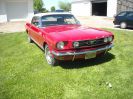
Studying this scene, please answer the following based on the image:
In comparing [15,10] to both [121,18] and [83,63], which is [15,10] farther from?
[83,63]

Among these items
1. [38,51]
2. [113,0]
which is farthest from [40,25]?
[113,0]

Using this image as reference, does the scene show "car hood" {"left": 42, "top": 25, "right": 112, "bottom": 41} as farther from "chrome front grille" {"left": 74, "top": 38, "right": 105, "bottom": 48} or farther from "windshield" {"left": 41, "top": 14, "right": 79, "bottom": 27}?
"windshield" {"left": 41, "top": 14, "right": 79, "bottom": 27}

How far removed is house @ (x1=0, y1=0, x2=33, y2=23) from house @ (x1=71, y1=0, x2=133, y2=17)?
12661 millimetres

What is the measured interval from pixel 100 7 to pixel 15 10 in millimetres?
17253

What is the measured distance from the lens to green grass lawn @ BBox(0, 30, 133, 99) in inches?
194

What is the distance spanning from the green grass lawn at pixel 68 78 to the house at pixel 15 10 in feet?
65.0

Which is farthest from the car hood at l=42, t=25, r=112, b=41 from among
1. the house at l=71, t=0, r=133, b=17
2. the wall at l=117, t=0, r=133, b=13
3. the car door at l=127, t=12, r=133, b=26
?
the wall at l=117, t=0, r=133, b=13

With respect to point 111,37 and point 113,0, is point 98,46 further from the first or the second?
point 113,0

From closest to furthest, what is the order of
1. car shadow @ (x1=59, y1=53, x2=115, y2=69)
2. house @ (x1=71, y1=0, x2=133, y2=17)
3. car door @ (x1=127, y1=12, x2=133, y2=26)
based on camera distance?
car shadow @ (x1=59, y1=53, x2=115, y2=69)
car door @ (x1=127, y1=12, x2=133, y2=26)
house @ (x1=71, y1=0, x2=133, y2=17)

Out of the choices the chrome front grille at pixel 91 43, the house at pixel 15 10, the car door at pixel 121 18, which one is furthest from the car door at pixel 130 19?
the house at pixel 15 10

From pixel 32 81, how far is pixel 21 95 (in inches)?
30.7

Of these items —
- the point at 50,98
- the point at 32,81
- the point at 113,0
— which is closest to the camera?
the point at 50,98

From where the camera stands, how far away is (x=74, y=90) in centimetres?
507

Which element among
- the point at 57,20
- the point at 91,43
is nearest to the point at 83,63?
the point at 91,43
